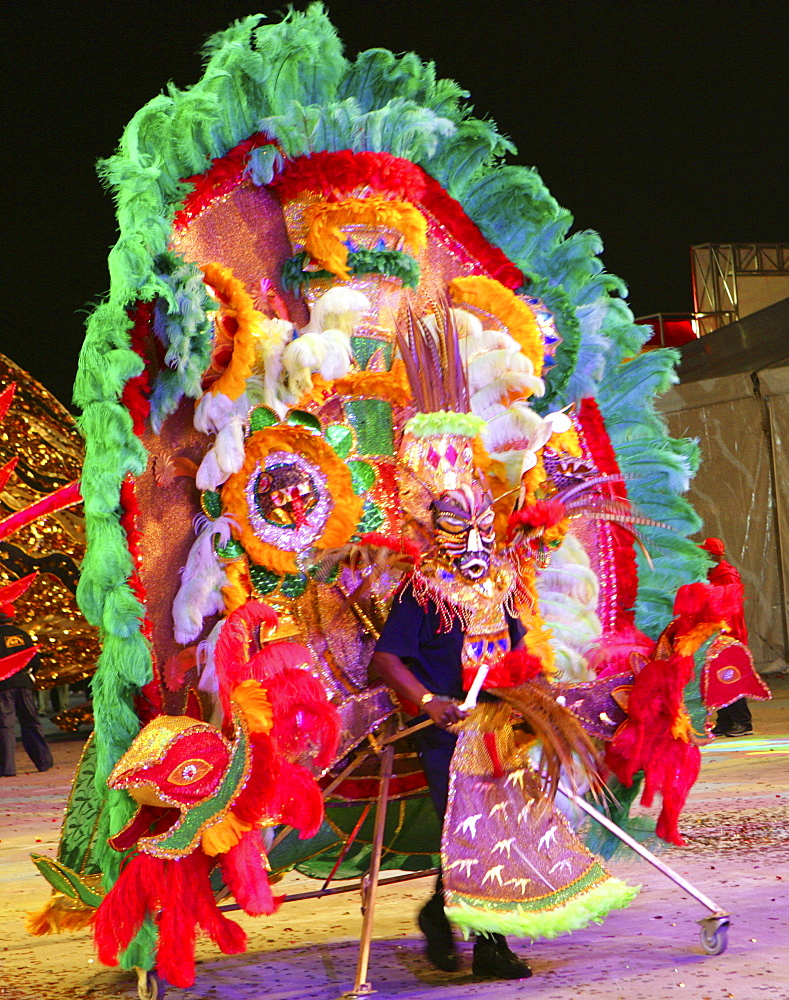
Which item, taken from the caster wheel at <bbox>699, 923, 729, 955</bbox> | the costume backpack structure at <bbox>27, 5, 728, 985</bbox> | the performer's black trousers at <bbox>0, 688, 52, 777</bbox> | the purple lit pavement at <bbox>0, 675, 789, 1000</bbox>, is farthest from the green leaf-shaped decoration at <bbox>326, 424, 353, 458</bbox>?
the performer's black trousers at <bbox>0, 688, 52, 777</bbox>

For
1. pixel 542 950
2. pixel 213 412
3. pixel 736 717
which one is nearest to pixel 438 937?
pixel 542 950

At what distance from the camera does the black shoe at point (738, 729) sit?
8242 mm

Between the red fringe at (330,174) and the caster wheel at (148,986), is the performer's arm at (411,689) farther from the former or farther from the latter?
the red fringe at (330,174)

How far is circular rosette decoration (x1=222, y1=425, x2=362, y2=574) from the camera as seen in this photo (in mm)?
3369

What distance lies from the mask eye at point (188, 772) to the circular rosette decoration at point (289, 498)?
2.31ft

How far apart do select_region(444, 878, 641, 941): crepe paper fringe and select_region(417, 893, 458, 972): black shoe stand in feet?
0.96

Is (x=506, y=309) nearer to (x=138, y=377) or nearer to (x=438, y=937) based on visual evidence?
(x=138, y=377)

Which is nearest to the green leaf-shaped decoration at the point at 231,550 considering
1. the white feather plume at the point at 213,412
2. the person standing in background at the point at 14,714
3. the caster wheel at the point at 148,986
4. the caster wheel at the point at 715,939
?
the white feather plume at the point at 213,412

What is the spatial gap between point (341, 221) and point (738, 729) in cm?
571

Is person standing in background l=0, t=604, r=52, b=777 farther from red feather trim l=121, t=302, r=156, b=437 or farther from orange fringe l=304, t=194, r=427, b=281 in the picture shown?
red feather trim l=121, t=302, r=156, b=437

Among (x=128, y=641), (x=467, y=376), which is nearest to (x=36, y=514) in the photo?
(x=128, y=641)

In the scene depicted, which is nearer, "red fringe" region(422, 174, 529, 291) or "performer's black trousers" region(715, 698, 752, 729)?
"red fringe" region(422, 174, 529, 291)

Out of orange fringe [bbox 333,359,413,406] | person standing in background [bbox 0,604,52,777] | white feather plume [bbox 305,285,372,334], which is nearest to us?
white feather plume [bbox 305,285,372,334]

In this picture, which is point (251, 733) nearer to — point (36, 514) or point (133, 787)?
point (133, 787)
